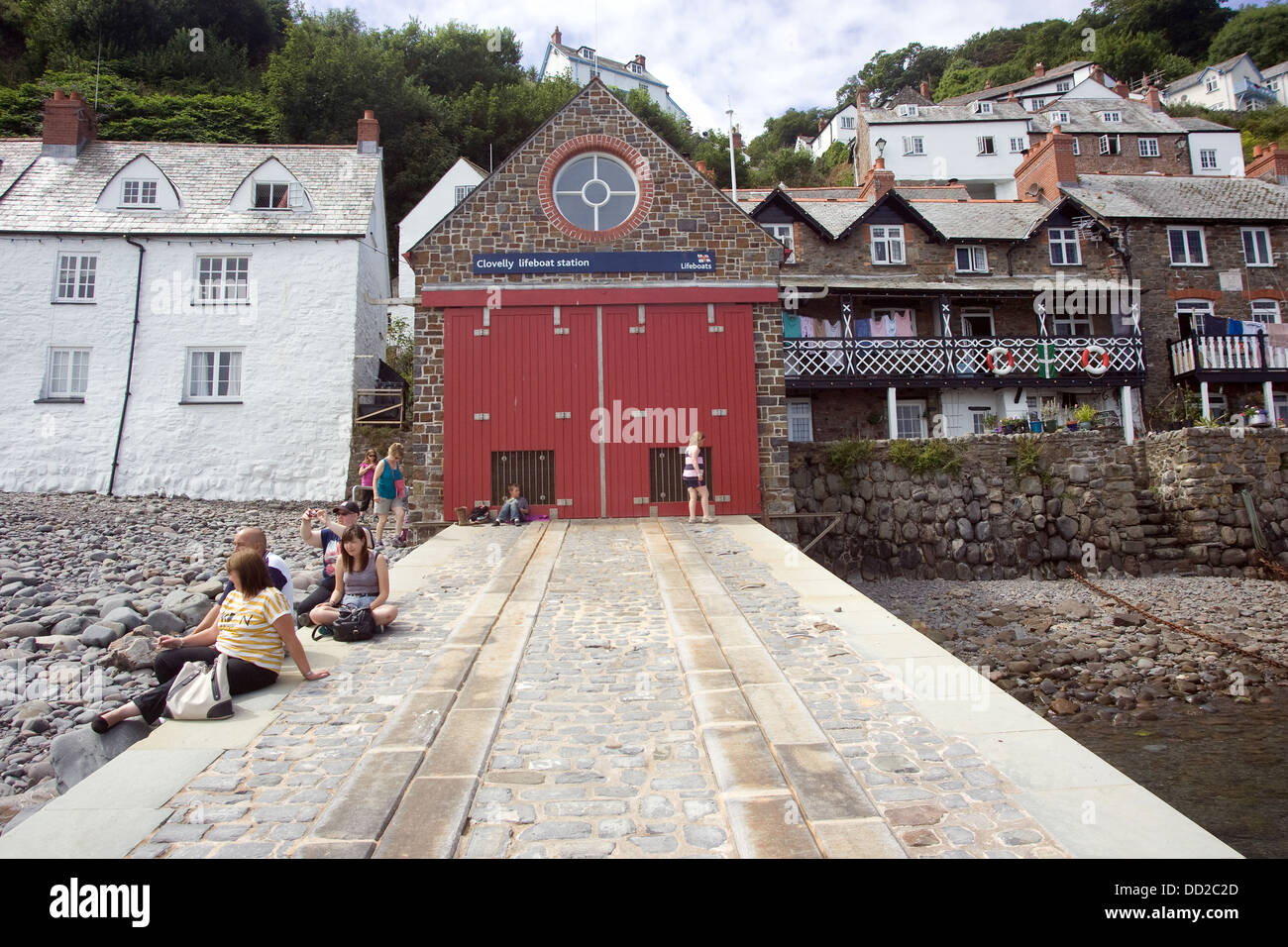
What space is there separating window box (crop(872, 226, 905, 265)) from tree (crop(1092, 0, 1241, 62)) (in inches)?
2462

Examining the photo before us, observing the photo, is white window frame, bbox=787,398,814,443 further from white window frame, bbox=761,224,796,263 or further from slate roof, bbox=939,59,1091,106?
slate roof, bbox=939,59,1091,106

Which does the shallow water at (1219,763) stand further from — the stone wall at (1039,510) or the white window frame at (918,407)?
the white window frame at (918,407)

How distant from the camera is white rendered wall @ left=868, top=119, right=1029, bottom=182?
46.2 meters

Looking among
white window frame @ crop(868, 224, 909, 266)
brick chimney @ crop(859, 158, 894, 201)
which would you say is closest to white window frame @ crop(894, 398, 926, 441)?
white window frame @ crop(868, 224, 909, 266)

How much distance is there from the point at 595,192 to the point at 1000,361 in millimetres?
13509

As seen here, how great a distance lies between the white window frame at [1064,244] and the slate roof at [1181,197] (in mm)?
933

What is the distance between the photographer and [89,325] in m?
19.5

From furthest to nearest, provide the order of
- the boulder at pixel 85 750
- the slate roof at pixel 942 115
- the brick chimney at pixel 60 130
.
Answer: the slate roof at pixel 942 115, the brick chimney at pixel 60 130, the boulder at pixel 85 750

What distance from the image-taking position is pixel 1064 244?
2539 cm

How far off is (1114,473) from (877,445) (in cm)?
606

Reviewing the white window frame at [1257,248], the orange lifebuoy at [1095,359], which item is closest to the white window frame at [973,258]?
the orange lifebuoy at [1095,359]

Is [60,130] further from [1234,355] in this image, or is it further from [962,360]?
[1234,355]

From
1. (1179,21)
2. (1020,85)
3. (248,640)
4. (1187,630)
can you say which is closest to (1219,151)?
(1020,85)

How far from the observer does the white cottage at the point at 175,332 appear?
750 inches
